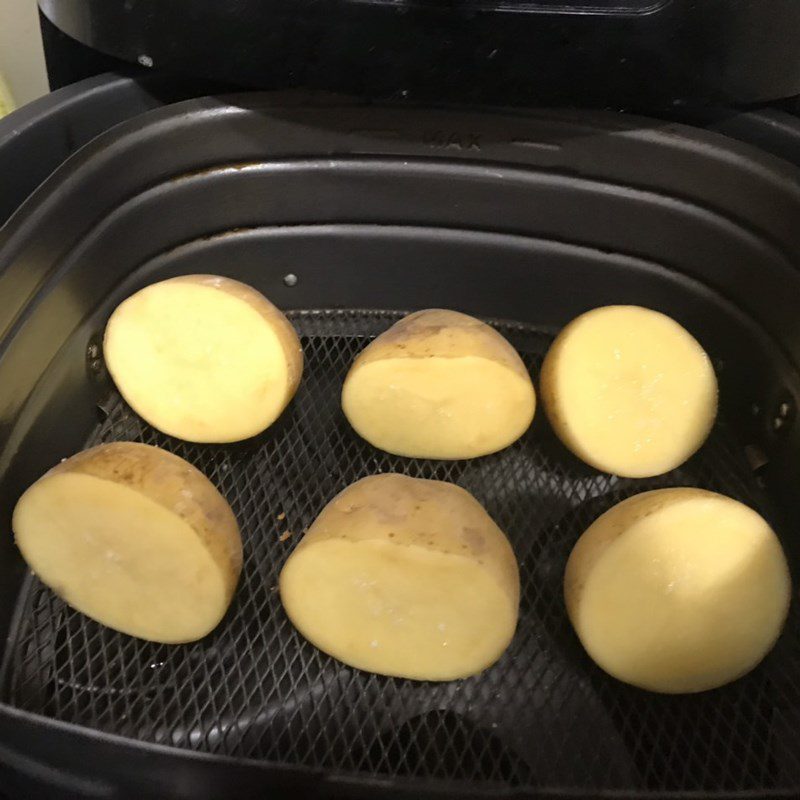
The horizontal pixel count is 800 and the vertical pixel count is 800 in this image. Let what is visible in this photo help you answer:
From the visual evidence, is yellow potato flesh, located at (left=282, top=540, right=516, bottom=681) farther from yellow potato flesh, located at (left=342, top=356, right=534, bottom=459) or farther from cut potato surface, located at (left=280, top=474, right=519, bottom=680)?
yellow potato flesh, located at (left=342, top=356, right=534, bottom=459)

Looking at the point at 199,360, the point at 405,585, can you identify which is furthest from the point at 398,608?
the point at 199,360

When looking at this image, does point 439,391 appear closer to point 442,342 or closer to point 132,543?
point 442,342

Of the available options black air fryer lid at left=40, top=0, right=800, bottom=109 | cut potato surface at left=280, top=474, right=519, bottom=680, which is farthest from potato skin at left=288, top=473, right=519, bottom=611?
black air fryer lid at left=40, top=0, right=800, bottom=109

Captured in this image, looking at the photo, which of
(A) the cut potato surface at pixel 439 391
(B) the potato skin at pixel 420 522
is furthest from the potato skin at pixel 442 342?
(B) the potato skin at pixel 420 522

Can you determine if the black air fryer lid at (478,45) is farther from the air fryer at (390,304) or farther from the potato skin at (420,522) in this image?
the potato skin at (420,522)

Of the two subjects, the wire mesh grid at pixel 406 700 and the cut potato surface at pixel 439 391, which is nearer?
the wire mesh grid at pixel 406 700

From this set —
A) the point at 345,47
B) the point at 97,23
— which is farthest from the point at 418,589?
the point at 97,23

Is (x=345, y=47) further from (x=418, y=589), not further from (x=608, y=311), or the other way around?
(x=418, y=589)
